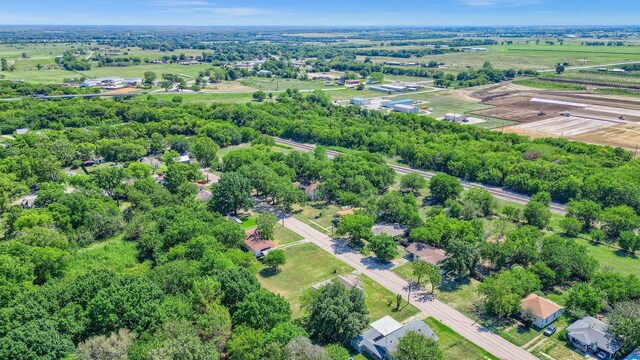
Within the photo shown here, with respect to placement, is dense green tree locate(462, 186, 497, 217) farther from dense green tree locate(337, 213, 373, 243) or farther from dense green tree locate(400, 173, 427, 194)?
dense green tree locate(337, 213, 373, 243)

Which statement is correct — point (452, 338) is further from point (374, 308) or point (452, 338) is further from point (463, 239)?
point (463, 239)

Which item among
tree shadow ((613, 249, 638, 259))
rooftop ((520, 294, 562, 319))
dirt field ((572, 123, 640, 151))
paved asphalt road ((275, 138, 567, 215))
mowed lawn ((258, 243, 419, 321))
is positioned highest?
dirt field ((572, 123, 640, 151))

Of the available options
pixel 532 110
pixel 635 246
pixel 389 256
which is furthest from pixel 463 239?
pixel 532 110

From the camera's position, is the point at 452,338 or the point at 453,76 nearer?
the point at 452,338

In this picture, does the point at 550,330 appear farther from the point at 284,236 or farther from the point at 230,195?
the point at 230,195

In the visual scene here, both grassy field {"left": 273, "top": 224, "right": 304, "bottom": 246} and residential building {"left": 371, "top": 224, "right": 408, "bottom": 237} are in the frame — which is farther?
grassy field {"left": 273, "top": 224, "right": 304, "bottom": 246}

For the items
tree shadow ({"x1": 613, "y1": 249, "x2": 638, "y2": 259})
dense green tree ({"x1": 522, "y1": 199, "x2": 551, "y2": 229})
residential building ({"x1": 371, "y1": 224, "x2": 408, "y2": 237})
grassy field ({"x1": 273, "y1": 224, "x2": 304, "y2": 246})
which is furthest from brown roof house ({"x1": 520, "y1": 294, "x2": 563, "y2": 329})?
grassy field ({"x1": 273, "y1": 224, "x2": 304, "y2": 246})

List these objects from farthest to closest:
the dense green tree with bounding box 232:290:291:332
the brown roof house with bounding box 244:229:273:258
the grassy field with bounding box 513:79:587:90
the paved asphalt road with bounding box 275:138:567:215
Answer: the grassy field with bounding box 513:79:587:90 < the paved asphalt road with bounding box 275:138:567:215 < the brown roof house with bounding box 244:229:273:258 < the dense green tree with bounding box 232:290:291:332

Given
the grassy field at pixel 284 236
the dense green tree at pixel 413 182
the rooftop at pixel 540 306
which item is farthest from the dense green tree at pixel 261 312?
the dense green tree at pixel 413 182

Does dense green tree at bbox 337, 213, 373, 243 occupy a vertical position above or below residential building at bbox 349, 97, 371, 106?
below
